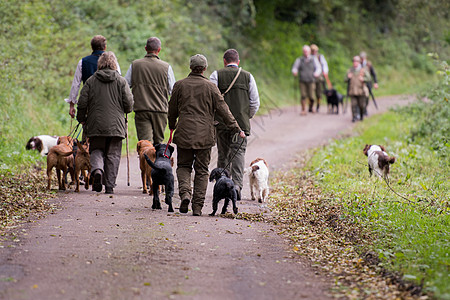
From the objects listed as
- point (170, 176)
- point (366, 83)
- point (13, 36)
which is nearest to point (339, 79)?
point (366, 83)

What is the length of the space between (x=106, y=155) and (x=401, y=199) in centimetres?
446

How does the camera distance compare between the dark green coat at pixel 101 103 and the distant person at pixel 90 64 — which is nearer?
the dark green coat at pixel 101 103

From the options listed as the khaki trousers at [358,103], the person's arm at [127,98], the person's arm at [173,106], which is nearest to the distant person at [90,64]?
the person's arm at [127,98]

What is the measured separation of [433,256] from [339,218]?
2.48 meters

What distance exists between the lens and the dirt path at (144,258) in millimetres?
5234

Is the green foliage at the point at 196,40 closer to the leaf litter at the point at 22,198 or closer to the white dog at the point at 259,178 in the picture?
the leaf litter at the point at 22,198

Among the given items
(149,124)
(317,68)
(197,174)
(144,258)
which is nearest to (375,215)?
(197,174)

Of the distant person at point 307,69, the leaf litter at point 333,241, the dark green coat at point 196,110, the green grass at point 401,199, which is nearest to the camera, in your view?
the leaf litter at point 333,241

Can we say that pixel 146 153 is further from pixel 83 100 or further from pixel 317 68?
pixel 317 68

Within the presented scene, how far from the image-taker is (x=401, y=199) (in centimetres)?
966

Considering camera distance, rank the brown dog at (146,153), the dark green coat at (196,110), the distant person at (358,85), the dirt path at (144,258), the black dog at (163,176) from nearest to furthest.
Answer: the dirt path at (144,258) → the dark green coat at (196,110) → the black dog at (163,176) → the brown dog at (146,153) → the distant person at (358,85)

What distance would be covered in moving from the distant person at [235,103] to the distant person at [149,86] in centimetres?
98

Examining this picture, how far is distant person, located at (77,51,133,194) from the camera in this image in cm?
930

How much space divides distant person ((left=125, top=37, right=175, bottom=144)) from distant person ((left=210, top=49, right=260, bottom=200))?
3.21 ft
